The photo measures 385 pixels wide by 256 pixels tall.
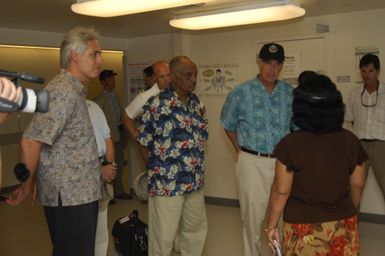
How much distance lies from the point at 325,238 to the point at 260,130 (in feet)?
3.71

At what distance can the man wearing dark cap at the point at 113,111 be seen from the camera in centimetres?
574

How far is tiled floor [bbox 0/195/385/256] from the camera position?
13.0 ft

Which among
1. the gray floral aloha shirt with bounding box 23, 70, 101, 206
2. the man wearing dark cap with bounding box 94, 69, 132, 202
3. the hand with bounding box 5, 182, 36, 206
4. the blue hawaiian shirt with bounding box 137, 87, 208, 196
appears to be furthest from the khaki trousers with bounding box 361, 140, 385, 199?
the hand with bounding box 5, 182, 36, 206

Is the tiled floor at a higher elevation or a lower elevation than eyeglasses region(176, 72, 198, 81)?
lower

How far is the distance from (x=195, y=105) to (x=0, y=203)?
435 centimetres

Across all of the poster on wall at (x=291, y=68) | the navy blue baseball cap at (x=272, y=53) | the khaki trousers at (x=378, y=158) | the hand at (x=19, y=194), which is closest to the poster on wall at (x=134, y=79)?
the poster on wall at (x=291, y=68)

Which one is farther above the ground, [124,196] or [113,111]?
[113,111]

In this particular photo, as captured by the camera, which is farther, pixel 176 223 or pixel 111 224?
pixel 111 224

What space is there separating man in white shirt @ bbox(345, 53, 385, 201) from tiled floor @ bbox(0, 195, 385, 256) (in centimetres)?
64

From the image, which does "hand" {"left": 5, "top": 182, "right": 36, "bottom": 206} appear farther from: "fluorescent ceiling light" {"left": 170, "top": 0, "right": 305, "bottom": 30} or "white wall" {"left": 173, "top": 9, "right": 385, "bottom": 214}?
"white wall" {"left": 173, "top": 9, "right": 385, "bottom": 214}

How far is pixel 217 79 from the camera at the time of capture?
5426 mm

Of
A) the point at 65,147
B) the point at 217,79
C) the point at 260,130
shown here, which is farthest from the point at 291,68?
the point at 65,147

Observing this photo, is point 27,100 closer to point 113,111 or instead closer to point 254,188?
point 254,188

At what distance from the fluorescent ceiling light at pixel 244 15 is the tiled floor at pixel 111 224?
200cm
